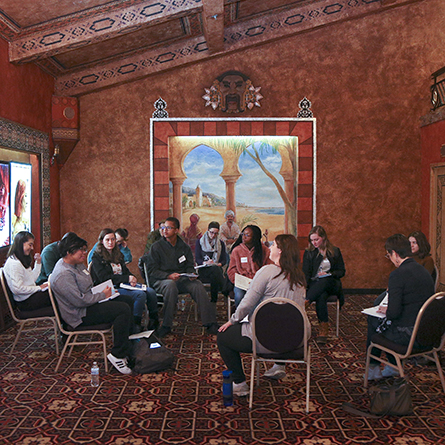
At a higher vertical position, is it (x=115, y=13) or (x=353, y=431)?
(x=115, y=13)

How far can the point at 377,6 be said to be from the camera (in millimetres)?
7598

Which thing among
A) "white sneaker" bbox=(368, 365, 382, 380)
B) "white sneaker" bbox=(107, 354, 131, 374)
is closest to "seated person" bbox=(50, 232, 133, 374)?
"white sneaker" bbox=(107, 354, 131, 374)

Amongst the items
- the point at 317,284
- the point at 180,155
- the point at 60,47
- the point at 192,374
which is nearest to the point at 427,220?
the point at 317,284

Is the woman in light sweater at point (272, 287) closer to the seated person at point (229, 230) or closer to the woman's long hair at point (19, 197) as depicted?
the woman's long hair at point (19, 197)

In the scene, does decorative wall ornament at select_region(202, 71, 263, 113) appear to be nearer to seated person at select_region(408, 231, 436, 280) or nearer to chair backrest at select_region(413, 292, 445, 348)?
seated person at select_region(408, 231, 436, 280)

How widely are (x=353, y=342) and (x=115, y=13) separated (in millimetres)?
4833

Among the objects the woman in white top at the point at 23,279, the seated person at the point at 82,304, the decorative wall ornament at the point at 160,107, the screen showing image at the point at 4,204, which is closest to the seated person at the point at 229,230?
the decorative wall ornament at the point at 160,107

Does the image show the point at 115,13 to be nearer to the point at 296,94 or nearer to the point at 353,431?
the point at 296,94

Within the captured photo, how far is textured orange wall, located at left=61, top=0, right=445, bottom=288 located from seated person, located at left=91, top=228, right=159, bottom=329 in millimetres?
2615

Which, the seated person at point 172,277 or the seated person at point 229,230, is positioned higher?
the seated person at point 229,230

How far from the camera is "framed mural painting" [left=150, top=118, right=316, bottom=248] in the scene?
7996 millimetres

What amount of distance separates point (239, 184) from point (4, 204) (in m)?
3.83

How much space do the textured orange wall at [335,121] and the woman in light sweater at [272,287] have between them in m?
4.60

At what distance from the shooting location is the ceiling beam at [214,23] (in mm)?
6031
